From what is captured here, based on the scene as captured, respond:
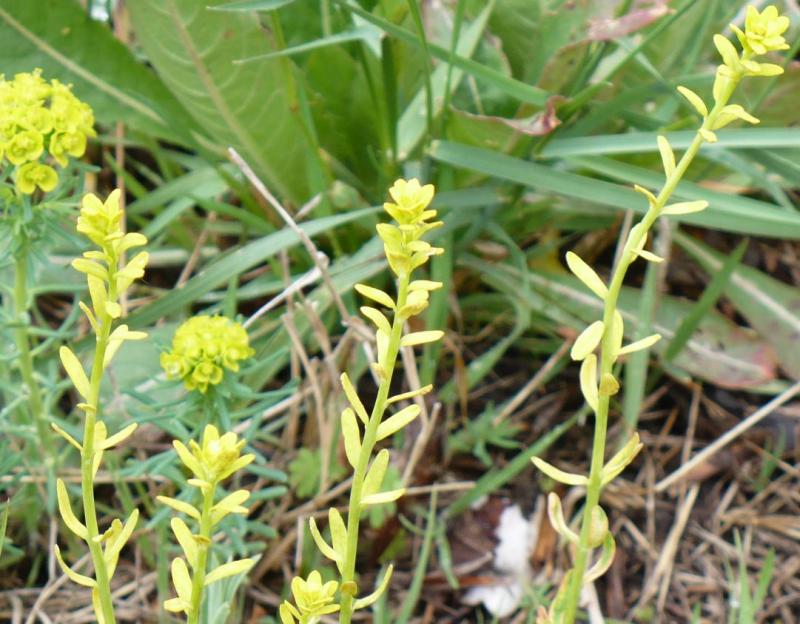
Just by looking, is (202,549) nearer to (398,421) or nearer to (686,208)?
(398,421)

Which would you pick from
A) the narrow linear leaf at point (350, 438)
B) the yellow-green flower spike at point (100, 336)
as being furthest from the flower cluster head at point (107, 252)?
the narrow linear leaf at point (350, 438)

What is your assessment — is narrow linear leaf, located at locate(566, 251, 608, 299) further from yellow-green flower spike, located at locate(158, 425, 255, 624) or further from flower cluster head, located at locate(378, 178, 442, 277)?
yellow-green flower spike, located at locate(158, 425, 255, 624)

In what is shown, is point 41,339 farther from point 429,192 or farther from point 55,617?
point 429,192

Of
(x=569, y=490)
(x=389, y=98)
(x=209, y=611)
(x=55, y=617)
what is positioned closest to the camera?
(x=209, y=611)

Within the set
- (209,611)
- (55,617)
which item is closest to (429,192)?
(209,611)

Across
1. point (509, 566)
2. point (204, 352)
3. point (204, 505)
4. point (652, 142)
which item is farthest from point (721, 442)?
point (204, 505)

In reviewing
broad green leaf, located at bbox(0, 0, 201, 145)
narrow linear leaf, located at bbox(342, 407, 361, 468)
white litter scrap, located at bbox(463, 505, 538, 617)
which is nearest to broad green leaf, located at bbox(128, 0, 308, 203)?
broad green leaf, located at bbox(0, 0, 201, 145)

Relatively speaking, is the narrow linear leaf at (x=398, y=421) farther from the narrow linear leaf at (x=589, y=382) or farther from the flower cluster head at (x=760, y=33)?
the flower cluster head at (x=760, y=33)
